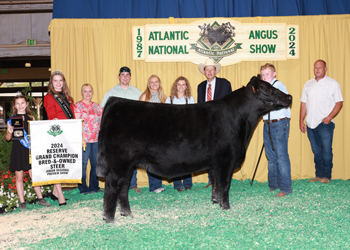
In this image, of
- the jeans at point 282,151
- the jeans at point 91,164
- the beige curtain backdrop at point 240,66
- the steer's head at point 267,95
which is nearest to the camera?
the steer's head at point 267,95

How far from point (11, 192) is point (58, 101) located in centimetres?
138

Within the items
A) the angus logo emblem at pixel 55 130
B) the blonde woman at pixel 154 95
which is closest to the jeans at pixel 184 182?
the blonde woman at pixel 154 95

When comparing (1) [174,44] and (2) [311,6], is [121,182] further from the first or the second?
(2) [311,6]

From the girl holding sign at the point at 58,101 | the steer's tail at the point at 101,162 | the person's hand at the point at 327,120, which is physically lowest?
the steer's tail at the point at 101,162

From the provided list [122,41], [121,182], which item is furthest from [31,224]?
[122,41]

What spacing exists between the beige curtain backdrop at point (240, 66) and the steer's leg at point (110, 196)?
2.35 metres

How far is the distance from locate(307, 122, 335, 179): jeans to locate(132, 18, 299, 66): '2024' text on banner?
1430 mm

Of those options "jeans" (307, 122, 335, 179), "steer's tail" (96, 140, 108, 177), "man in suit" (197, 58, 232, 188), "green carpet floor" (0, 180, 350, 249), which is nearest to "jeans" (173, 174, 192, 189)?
"green carpet floor" (0, 180, 350, 249)

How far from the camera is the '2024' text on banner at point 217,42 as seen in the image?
5449 millimetres

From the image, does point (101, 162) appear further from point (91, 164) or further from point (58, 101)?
point (91, 164)

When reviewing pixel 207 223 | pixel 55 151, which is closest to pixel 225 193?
pixel 207 223

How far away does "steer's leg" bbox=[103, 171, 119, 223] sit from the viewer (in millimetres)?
3045

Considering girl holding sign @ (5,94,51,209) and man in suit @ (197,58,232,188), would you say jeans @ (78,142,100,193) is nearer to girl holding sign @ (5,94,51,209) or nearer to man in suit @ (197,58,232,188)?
girl holding sign @ (5,94,51,209)

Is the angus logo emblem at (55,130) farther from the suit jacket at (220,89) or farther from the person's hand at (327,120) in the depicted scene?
the person's hand at (327,120)
